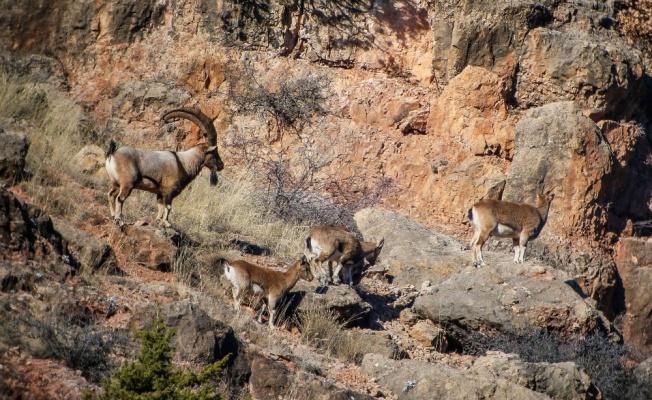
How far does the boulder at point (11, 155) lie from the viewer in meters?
12.1

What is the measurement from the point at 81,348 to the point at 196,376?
1647 mm

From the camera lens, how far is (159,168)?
488 inches

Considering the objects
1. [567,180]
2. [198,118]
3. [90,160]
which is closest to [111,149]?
[198,118]

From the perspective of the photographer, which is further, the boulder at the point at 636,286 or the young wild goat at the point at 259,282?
the boulder at the point at 636,286

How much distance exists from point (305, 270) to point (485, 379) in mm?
3194

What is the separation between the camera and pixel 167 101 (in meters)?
19.8

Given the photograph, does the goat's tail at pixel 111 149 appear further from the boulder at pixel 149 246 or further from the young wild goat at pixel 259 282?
the young wild goat at pixel 259 282

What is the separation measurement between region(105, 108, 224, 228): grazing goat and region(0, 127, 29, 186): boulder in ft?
4.12

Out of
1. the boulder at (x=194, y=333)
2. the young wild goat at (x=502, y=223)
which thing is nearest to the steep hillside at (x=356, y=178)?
the boulder at (x=194, y=333)

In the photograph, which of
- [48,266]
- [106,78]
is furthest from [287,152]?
[48,266]

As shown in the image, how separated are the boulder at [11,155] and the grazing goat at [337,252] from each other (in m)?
4.11

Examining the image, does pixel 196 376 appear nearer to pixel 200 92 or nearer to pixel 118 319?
pixel 118 319

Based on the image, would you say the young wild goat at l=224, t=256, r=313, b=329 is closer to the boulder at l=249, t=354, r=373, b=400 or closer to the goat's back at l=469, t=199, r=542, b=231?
the boulder at l=249, t=354, r=373, b=400

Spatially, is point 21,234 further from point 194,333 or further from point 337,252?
point 337,252
